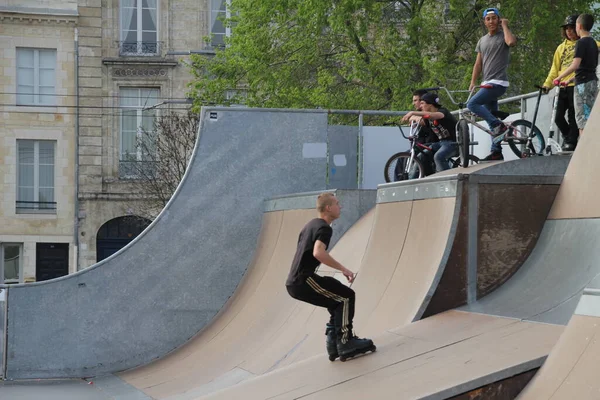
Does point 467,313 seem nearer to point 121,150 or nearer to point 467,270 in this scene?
point 467,270

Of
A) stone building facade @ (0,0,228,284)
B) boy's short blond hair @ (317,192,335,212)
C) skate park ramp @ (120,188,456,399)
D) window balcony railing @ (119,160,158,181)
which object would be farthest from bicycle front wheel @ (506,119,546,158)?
stone building facade @ (0,0,228,284)

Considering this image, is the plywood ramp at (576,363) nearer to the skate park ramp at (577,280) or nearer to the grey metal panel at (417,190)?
the skate park ramp at (577,280)

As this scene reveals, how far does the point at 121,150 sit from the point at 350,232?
2497 centimetres

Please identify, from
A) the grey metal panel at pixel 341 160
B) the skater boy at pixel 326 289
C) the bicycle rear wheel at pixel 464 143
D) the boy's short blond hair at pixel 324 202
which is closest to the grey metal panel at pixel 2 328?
the grey metal panel at pixel 341 160

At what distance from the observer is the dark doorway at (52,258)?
1423 inches

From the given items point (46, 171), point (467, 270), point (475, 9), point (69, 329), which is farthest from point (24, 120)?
point (467, 270)

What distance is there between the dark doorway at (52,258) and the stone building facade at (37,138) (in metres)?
0.03

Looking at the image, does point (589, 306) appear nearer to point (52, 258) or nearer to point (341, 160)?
point (341, 160)

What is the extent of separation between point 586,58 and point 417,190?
2318mm

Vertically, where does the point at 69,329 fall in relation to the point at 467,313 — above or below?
below

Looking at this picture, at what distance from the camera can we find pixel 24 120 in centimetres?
3700

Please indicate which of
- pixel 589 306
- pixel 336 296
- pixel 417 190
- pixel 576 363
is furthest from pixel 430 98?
pixel 576 363

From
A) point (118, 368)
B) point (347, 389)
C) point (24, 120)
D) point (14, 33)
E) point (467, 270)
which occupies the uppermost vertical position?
point (14, 33)

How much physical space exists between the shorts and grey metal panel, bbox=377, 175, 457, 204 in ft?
6.42
